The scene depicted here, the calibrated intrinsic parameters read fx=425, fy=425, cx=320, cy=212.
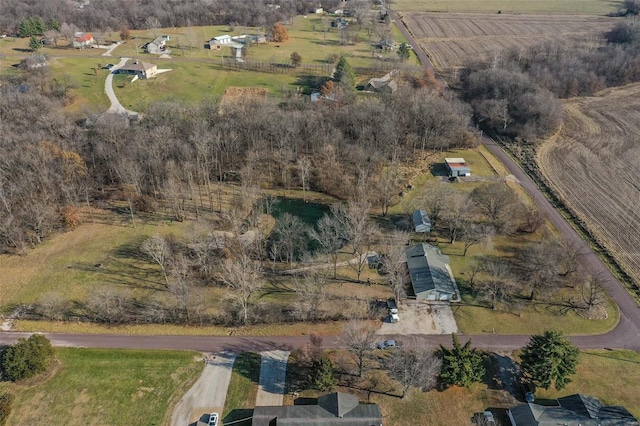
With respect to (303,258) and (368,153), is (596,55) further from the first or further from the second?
(303,258)

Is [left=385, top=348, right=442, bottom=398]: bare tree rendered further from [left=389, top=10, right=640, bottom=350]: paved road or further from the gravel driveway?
[left=389, top=10, right=640, bottom=350]: paved road

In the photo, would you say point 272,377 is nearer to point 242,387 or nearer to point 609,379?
point 242,387

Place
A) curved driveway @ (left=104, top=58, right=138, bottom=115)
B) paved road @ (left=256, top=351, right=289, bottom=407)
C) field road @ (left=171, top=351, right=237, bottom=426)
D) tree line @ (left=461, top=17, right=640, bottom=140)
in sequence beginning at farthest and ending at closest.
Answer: curved driveway @ (left=104, top=58, right=138, bottom=115), tree line @ (left=461, top=17, right=640, bottom=140), paved road @ (left=256, top=351, right=289, bottom=407), field road @ (left=171, top=351, right=237, bottom=426)

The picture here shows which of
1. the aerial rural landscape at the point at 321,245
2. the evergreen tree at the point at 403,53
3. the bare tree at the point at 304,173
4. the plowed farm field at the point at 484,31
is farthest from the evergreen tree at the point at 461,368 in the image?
the evergreen tree at the point at 403,53

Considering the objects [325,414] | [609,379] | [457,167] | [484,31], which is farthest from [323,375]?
[484,31]

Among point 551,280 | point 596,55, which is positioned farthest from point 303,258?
point 596,55

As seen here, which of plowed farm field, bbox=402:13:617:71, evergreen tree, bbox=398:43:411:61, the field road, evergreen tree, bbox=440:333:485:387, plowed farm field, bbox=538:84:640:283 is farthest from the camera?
plowed farm field, bbox=402:13:617:71

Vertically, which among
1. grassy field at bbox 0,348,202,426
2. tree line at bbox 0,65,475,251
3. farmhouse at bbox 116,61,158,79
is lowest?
grassy field at bbox 0,348,202,426

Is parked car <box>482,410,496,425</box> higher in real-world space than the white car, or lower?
lower

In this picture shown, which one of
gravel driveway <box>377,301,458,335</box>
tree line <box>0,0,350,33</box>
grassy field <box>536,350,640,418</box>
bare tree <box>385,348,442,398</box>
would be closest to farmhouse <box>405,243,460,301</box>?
gravel driveway <box>377,301,458,335</box>
